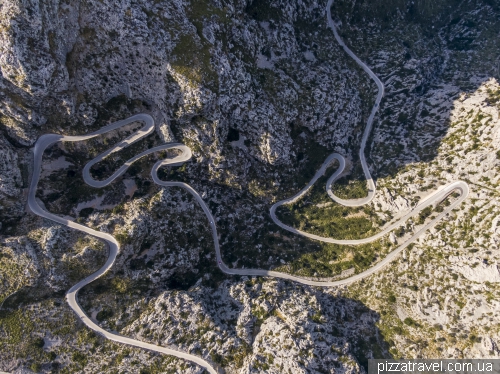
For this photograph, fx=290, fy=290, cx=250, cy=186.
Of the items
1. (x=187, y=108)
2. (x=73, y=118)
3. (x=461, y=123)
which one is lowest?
(x=73, y=118)

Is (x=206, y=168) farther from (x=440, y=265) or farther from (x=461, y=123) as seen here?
(x=461, y=123)

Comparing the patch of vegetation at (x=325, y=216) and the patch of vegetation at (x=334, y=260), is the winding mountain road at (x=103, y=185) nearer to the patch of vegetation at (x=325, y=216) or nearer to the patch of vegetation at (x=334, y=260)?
the patch of vegetation at (x=334, y=260)

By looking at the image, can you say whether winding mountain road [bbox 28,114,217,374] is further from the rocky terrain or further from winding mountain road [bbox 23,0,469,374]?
the rocky terrain

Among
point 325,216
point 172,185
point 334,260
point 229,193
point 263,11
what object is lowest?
point 334,260

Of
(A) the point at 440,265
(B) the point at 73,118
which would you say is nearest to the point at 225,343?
(A) the point at 440,265

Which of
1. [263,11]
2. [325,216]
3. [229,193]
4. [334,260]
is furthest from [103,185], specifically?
[263,11]

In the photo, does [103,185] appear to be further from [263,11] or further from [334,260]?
[263,11]

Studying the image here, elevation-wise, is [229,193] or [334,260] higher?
[229,193]

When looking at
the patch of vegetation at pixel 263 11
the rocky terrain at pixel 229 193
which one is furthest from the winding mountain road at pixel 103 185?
the patch of vegetation at pixel 263 11
